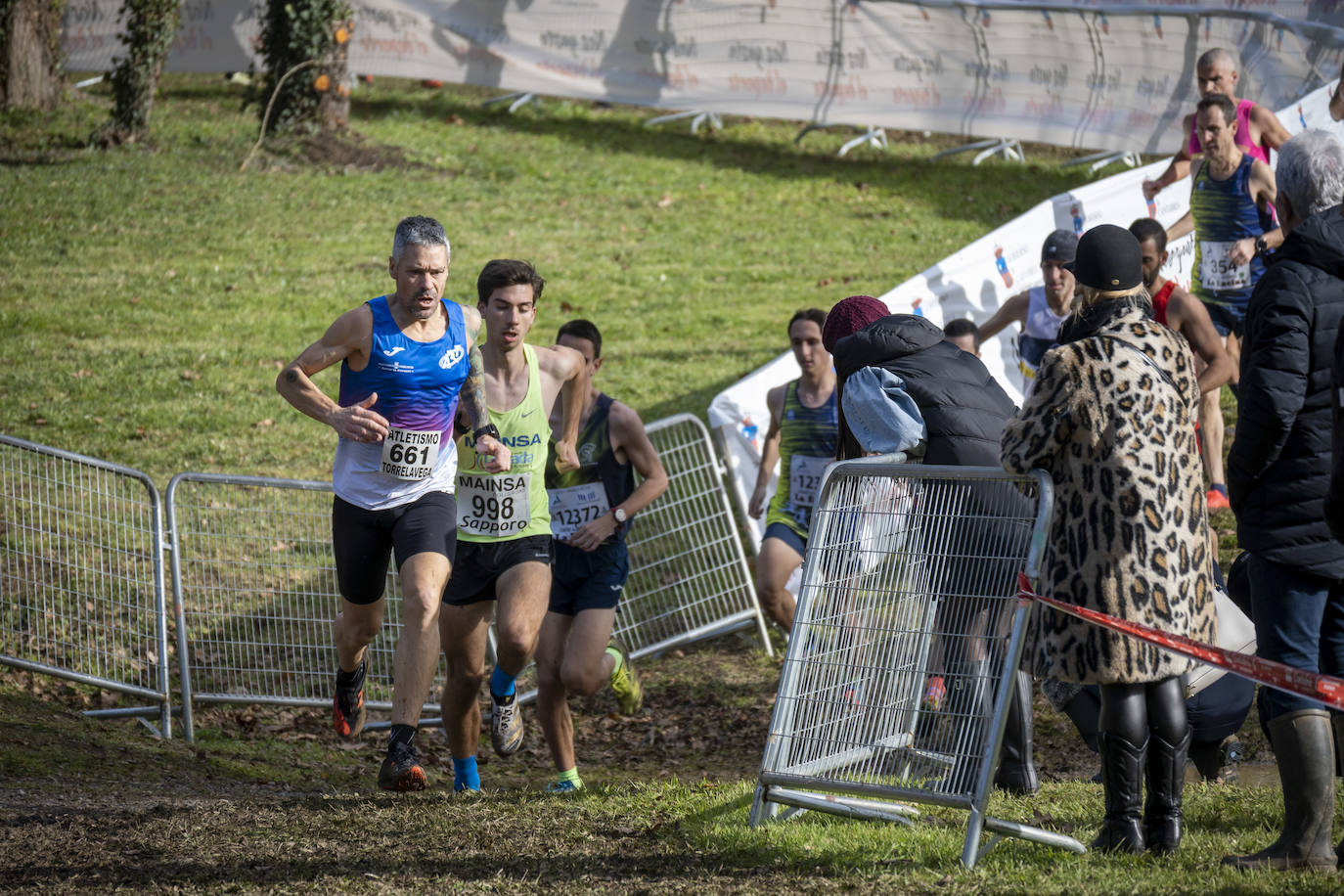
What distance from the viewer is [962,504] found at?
4500mm

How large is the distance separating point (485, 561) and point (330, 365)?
1.20 meters

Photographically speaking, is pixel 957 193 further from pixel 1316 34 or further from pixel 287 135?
pixel 287 135

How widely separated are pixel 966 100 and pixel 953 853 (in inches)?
636

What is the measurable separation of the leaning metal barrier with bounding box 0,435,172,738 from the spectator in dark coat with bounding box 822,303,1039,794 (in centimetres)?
445

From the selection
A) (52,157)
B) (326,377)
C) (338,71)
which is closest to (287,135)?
(338,71)

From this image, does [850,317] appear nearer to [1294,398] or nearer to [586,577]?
[1294,398]

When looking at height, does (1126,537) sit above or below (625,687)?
above

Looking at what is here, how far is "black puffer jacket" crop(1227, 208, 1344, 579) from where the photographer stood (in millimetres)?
4102

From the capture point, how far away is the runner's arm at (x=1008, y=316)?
9109 mm

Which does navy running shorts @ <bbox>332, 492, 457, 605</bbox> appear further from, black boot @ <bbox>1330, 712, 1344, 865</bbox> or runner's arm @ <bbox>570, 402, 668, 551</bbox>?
black boot @ <bbox>1330, 712, 1344, 865</bbox>

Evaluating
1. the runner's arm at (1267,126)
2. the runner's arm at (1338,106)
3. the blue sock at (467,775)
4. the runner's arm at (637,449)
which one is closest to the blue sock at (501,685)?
the blue sock at (467,775)

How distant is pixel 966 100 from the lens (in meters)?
18.8

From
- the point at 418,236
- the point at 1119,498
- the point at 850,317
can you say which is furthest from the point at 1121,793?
the point at 418,236

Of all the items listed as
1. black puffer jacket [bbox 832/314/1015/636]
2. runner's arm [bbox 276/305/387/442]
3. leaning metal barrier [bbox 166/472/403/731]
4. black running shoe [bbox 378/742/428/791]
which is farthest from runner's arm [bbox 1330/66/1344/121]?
black running shoe [bbox 378/742/428/791]
